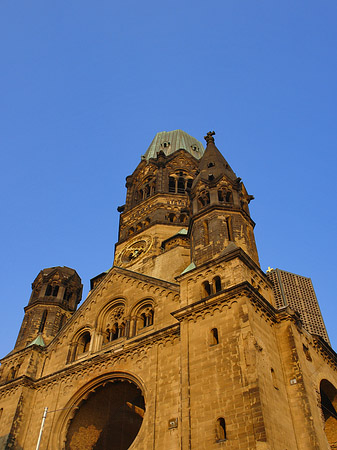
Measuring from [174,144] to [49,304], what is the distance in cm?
2277

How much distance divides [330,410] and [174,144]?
3112 cm

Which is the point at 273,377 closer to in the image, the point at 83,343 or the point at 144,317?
the point at 144,317

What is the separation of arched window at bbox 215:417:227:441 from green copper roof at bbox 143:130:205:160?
107 ft

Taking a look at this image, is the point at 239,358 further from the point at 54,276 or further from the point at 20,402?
the point at 54,276

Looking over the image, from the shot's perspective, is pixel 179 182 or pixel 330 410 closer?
pixel 330 410

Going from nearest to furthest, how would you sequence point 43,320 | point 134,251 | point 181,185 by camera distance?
point 43,320 → point 134,251 → point 181,185

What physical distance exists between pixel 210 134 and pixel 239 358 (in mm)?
22167

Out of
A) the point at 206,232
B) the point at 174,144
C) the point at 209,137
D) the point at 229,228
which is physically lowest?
the point at 206,232

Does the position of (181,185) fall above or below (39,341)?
above

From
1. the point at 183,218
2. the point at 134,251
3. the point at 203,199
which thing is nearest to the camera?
the point at 203,199

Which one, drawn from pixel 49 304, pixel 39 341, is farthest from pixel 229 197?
pixel 49 304

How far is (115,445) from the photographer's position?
2475 cm

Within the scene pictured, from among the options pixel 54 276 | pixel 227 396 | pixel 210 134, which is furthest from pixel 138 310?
pixel 210 134

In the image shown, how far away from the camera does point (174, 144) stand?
4834cm
